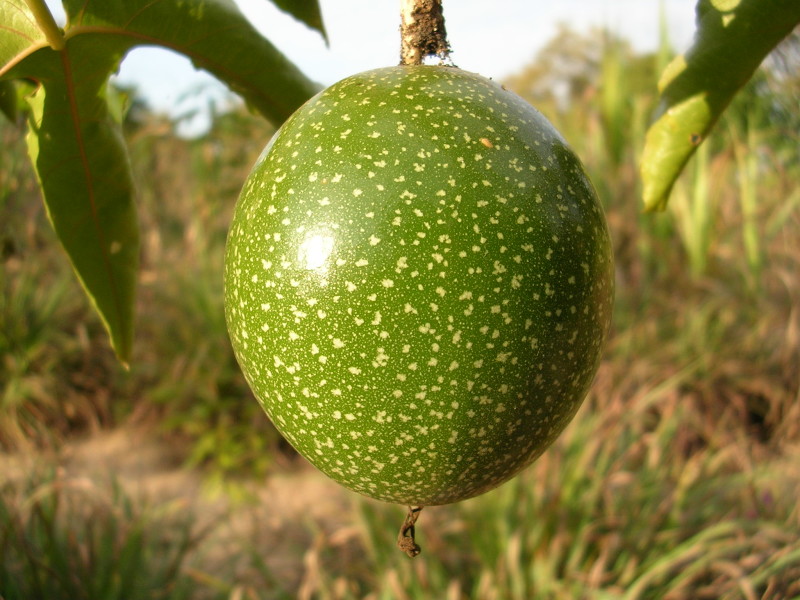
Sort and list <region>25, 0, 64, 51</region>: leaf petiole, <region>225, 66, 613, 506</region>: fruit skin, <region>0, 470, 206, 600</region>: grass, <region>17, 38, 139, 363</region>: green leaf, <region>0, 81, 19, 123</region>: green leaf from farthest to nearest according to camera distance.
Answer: <region>0, 470, 206, 600</region>: grass → <region>0, 81, 19, 123</region>: green leaf → <region>17, 38, 139, 363</region>: green leaf → <region>25, 0, 64, 51</region>: leaf petiole → <region>225, 66, 613, 506</region>: fruit skin

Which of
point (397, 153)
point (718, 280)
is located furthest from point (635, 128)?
point (397, 153)

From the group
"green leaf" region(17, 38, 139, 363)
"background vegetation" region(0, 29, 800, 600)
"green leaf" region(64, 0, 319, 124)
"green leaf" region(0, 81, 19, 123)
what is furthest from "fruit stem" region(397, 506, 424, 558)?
"background vegetation" region(0, 29, 800, 600)

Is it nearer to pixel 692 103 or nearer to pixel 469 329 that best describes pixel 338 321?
pixel 469 329

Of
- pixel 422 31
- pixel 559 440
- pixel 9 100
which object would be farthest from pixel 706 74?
pixel 559 440

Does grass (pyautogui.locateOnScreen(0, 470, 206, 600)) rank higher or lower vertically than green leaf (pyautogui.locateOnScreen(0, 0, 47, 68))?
lower

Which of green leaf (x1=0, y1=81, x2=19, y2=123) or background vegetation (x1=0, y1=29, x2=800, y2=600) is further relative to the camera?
background vegetation (x1=0, y1=29, x2=800, y2=600)

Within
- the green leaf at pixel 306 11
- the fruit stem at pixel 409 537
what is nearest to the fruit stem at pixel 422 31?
the green leaf at pixel 306 11

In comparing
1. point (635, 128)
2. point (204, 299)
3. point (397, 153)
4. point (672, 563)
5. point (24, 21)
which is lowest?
point (672, 563)

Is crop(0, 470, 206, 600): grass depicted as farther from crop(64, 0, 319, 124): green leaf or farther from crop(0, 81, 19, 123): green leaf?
crop(64, 0, 319, 124): green leaf
